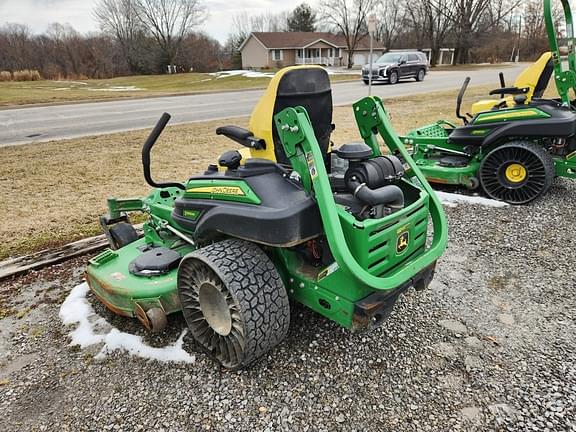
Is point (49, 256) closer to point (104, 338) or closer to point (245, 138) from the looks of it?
point (104, 338)

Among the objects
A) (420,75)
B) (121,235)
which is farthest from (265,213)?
(420,75)

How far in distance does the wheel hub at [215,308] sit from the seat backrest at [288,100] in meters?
0.84

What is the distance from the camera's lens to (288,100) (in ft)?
8.20

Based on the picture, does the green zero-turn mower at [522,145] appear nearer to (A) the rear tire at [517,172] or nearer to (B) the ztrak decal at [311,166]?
(A) the rear tire at [517,172]

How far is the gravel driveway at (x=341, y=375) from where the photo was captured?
2160 mm

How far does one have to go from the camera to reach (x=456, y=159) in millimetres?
5625

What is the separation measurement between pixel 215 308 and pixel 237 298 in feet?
1.20

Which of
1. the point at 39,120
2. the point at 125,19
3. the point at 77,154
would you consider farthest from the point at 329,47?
the point at 77,154

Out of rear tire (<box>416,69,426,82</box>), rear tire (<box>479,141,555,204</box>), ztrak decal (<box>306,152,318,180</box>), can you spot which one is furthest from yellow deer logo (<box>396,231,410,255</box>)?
rear tire (<box>416,69,426,82</box>)

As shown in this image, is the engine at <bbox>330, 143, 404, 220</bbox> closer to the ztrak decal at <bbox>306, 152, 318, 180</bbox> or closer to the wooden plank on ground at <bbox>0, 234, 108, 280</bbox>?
the ztrak decal at <bbox>306, 152, 318, 180</bbox>

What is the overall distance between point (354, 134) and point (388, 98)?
7.18 metres

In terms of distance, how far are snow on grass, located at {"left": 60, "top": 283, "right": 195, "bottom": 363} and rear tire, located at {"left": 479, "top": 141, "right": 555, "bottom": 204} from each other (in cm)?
393

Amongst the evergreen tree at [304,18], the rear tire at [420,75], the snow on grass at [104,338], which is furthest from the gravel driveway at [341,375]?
the evergreen tree at [304,18]

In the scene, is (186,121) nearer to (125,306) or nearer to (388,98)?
(388,98)
